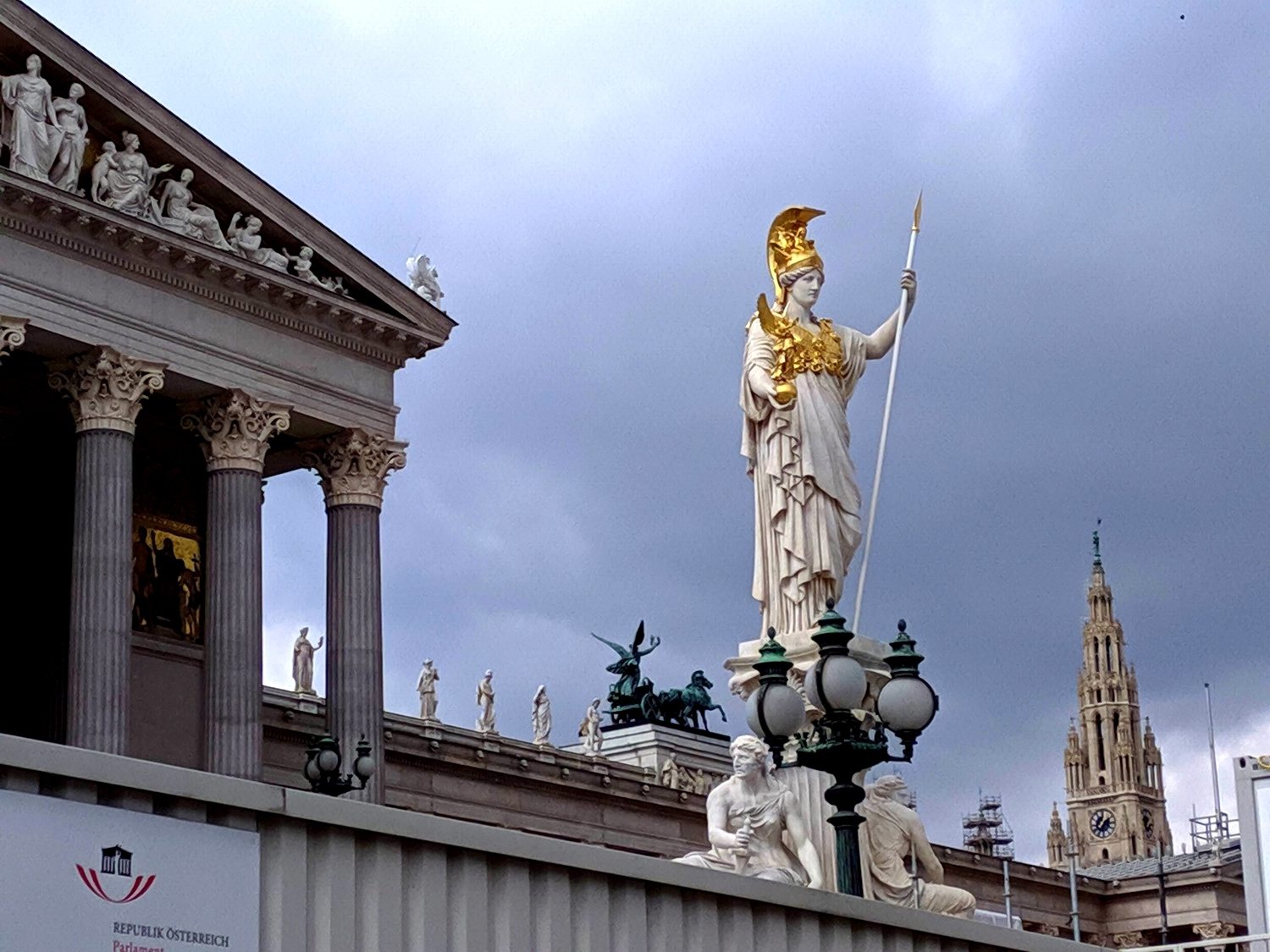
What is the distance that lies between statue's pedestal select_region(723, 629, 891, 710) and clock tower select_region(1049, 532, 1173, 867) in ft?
518

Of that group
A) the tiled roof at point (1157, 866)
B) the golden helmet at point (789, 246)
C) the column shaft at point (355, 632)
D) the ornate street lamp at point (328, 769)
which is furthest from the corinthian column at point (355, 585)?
the tiled roof at point (1157, 866)

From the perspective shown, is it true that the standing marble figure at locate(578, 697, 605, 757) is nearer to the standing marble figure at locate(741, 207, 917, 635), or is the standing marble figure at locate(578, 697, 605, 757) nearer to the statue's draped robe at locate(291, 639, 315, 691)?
the statue's draped robe at locate(291, 639, 315, 691)

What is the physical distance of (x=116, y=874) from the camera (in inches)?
432

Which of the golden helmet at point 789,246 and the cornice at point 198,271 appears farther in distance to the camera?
the cornice at point 198,271

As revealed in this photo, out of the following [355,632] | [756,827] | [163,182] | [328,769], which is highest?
[163,182]

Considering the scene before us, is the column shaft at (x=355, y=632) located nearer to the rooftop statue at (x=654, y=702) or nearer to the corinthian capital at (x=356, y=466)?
the corinthian capital at (x=356, y=466)

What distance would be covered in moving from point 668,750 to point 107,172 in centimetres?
3186

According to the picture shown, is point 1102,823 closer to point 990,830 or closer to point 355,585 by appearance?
point 990,830

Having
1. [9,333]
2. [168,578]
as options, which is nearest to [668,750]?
[168,578]

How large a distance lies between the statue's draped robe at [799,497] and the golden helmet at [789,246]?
2.64 ft

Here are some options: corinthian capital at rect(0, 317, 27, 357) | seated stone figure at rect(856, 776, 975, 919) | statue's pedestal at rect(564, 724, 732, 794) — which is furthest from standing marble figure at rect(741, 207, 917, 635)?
statue's pedestal at rect(564, 724, 732, 794)

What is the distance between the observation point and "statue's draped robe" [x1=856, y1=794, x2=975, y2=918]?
20.7 metres

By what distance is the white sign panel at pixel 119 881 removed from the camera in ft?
34.8

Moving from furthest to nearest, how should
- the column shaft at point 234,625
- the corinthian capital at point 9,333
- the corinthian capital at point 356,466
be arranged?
the corinthian capital at point 356,466
the column shaft at point 234,625
the corinthian capital at point 9,333
